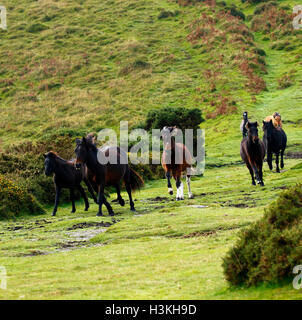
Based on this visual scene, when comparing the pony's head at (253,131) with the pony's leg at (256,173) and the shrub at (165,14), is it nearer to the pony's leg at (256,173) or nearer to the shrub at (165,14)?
the pony's leg at (256,173)

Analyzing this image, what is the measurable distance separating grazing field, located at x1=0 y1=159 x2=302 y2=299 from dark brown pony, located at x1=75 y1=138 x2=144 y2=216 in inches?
41.8

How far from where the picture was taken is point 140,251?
11273 mm

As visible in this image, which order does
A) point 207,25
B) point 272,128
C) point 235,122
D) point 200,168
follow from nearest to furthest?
point 272,128, point 200,168, point 235,122, point 207,25

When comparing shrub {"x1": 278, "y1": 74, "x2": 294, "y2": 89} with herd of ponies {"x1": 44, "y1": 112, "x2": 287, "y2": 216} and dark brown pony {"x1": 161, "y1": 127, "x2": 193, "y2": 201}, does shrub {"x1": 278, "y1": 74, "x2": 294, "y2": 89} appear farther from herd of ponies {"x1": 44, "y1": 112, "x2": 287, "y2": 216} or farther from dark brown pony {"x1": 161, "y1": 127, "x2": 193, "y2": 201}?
dark brown pony {"x1": 161, "y1": 127, "x2": 193, "y2": 201}

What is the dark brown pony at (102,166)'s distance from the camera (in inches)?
748

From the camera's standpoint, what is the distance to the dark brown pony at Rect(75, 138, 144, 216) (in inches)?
748

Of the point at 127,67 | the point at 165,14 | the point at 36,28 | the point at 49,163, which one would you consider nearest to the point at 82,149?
the point at 49,163

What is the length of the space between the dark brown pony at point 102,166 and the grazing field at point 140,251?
3.48 feet

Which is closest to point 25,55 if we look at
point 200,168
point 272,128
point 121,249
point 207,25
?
point 207,25

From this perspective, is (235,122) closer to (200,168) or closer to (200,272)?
(200,168)

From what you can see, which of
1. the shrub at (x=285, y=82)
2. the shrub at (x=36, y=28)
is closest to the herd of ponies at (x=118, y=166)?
the shrub at (x=285, y=82)

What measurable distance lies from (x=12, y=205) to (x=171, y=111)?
1991 cm

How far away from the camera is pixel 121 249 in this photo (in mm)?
11766

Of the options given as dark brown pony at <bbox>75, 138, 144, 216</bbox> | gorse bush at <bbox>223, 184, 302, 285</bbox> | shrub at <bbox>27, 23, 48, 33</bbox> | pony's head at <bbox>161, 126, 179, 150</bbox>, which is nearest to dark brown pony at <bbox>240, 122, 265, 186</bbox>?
pony's head at <bbox>161, 126, 179, 150</bbox>
